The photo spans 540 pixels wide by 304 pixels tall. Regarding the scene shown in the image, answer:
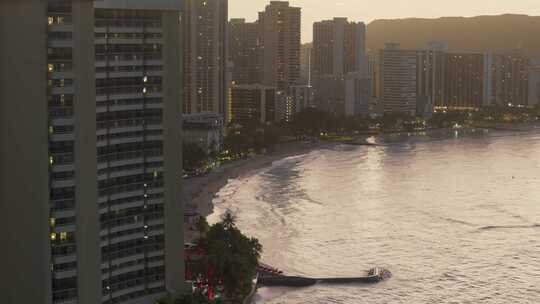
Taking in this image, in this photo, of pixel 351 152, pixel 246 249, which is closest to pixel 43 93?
pixel 246 249

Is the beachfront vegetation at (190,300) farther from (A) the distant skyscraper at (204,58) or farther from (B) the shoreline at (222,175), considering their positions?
(A) the distant skyscraper at (204,58)

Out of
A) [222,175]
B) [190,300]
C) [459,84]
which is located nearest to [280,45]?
[459,84]

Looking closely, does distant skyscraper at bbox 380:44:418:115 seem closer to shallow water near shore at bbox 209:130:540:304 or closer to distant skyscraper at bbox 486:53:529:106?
distant skyscraper at bbox 486:53:529:106

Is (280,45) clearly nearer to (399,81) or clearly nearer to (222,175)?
(399,81)

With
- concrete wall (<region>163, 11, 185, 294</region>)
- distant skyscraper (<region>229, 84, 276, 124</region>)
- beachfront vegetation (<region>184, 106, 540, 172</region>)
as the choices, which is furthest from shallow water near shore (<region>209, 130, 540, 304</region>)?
distant skyscraper (<region>229, 84, 276, 124</region>)

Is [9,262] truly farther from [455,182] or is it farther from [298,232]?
[455,182]

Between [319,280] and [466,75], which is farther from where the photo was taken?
[466,75]
